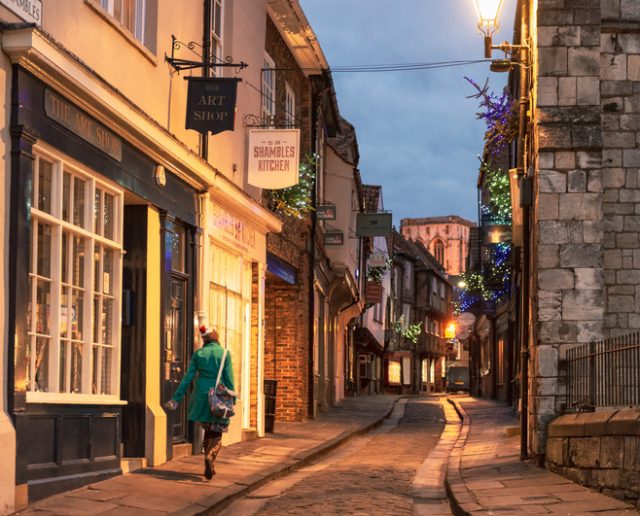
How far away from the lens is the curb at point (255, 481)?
1030 centimetres

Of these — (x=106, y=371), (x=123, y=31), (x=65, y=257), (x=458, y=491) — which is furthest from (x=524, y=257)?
(x=65, y=257)

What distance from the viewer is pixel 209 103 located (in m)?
13.7

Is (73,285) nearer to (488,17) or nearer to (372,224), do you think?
(488,17)

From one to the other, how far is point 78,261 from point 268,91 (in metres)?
9.73

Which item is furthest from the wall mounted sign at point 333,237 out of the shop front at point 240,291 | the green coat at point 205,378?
the green coat at point 205,378

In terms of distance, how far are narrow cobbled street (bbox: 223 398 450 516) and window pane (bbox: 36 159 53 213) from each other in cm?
337

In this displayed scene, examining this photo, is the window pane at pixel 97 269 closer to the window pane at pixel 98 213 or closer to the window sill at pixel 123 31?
the window pane at pixel 98 213

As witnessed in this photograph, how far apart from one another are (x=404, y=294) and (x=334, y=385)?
1453 inches

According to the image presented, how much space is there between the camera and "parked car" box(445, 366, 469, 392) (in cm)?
7050

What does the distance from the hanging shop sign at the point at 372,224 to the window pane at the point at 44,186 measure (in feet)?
74.1

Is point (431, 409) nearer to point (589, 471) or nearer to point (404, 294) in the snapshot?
point (589, 471)

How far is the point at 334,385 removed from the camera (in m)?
33.8

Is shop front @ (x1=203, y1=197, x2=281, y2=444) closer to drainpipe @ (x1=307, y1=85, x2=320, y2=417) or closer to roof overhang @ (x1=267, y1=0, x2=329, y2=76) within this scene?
roof overhang @ (x1=267, y1=0, x2=329, y2=76)

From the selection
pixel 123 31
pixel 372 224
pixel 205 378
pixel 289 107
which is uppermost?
A: pixel 289 107
